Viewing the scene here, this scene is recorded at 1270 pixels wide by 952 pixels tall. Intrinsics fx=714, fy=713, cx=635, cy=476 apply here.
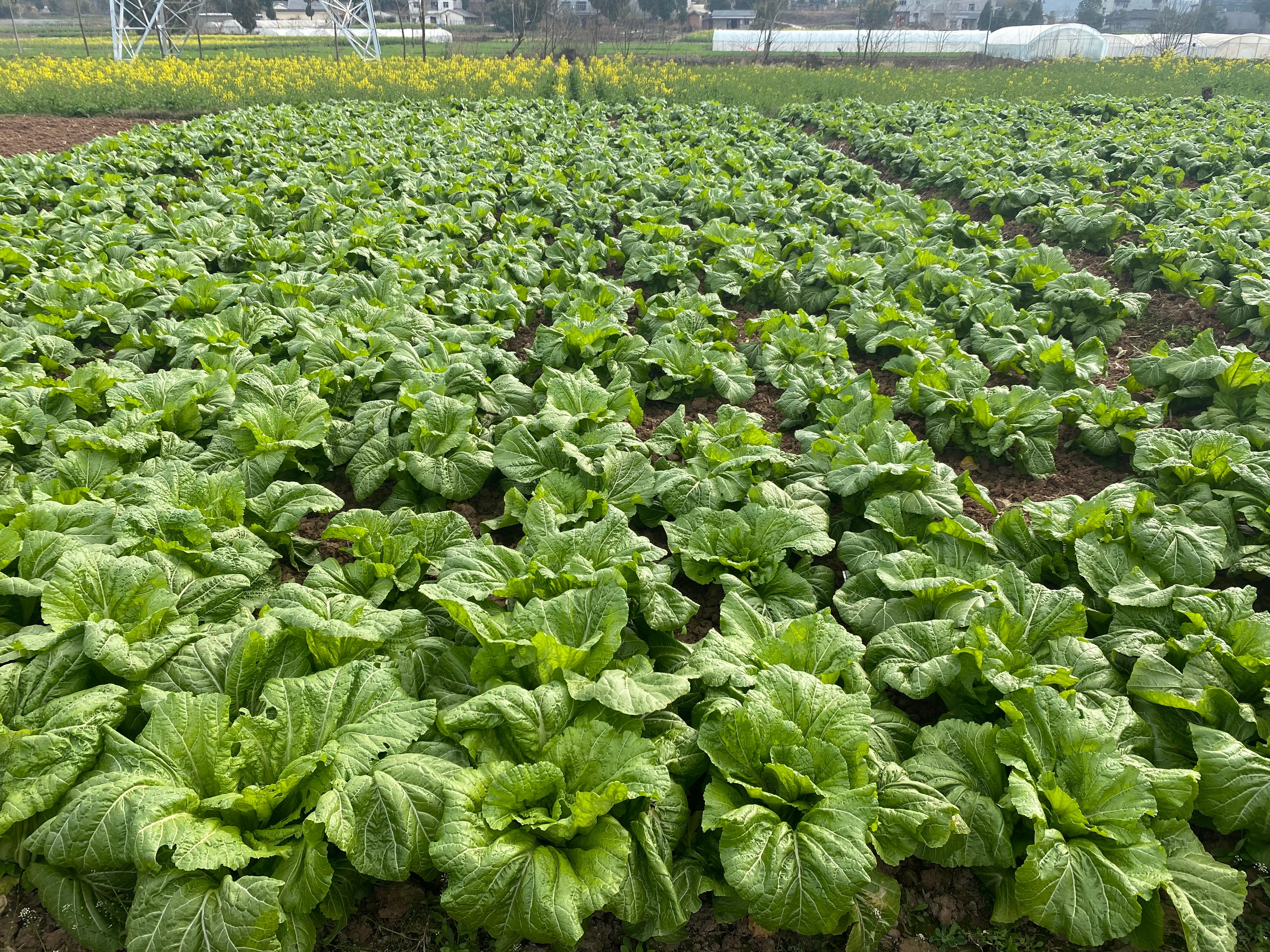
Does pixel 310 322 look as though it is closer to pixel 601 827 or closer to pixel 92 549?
pixel 92 549

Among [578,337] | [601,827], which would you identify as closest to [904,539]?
[601,827]

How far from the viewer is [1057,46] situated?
42000mm

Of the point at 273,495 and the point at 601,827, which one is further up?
the point at 273,495

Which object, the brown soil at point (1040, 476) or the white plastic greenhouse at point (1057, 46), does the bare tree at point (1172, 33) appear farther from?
the brown soil at point (1040, 476)


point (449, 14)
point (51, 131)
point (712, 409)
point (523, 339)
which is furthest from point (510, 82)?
point (449, 14)

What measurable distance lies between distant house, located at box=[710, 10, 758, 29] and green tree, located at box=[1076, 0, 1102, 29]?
36001mm

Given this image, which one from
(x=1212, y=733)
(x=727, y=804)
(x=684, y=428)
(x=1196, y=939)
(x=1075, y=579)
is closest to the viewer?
(x=1196, y=939)

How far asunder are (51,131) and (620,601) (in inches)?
884

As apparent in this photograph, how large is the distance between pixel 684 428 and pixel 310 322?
3.60 meters

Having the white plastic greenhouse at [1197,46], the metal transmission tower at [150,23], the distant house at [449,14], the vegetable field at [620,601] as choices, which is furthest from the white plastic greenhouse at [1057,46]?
the vegetable field at [620,601]

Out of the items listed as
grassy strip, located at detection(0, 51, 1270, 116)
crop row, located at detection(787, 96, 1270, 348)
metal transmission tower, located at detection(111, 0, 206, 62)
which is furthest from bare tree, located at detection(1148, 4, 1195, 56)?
metal transmission tower, located at detection(111, 0, 206, 62)

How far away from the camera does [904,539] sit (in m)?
3.85

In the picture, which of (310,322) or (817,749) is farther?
(310,322)

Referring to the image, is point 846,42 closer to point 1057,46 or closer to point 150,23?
point 1057,46
